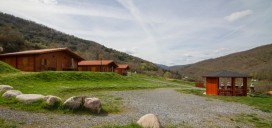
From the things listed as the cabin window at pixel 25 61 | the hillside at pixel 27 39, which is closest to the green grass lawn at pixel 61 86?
the cabin window at pixel 25 61

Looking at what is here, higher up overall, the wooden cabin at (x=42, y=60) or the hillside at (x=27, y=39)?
the hillside at (x=27, y=39)

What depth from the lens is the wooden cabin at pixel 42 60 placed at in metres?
35.5

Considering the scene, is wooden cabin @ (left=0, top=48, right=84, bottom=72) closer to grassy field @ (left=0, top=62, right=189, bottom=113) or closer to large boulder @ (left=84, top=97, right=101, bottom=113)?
grassy field @ (left=0, top=62, right=189, bottom=113)

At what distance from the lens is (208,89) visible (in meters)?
30.3

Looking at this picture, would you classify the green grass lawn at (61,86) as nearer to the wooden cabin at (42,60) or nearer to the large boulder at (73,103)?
the large boulder at (73,103)

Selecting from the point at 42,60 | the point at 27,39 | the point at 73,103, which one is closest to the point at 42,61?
the point at 42,60

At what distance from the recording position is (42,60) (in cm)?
3634

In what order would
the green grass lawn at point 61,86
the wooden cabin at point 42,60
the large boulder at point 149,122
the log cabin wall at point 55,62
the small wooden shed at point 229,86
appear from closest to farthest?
1. the large boulder at point 149,122
2. the green grass lawn at point 61,86
3. the small wooden shed at point 229,86
4. the wooden cabin at point 42,60
5. the log cabin wall at point 55,62

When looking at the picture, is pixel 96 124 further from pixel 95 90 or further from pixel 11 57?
pixel 11 57

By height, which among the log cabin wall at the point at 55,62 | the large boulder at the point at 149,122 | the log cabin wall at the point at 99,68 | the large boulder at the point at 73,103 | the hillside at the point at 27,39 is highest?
the hillside at the point at 27,39

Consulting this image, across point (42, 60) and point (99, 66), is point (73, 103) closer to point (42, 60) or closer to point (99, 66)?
point (42, 60)

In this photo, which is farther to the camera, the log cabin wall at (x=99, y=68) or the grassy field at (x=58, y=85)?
the log cabin wall at (x=99, y=68)

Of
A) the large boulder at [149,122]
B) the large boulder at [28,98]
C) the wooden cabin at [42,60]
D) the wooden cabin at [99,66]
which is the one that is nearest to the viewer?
the large boulder at [149,122]

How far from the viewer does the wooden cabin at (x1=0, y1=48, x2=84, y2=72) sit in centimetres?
3553
